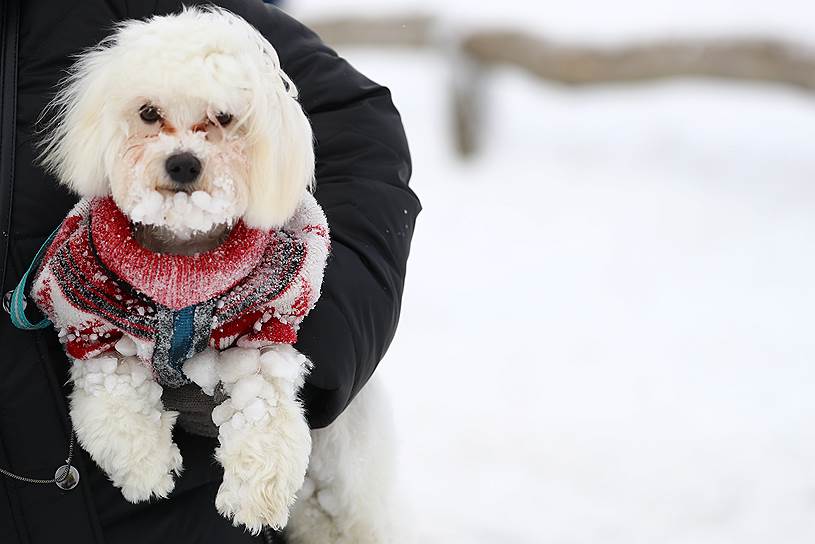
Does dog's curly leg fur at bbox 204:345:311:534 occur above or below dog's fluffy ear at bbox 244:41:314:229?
below

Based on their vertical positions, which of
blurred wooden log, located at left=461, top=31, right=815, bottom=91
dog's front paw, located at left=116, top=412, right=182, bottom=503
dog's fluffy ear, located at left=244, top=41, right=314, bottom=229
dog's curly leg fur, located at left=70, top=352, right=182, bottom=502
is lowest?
blurred wooden log, located at left=461, top=31, right=815, bottom=91

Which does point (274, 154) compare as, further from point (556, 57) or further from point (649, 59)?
point (556, 57)

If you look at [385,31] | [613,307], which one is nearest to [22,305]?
[613,307]

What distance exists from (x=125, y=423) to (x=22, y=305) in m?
0.27

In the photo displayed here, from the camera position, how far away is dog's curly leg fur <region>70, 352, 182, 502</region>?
1.84 metres

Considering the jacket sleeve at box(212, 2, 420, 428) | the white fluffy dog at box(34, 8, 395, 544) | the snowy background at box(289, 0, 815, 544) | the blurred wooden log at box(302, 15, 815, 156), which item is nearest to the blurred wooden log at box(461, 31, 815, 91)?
the blurred wooden log at box(302, 15, 815, 156)

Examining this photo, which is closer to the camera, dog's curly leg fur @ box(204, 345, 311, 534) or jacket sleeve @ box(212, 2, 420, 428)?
dog's curly leg fur @ box(204, 345, 311, 534)

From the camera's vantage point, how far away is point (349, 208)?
218 cm

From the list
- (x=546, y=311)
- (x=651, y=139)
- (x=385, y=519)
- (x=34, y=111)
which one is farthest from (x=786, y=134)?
(x=34, y=111)

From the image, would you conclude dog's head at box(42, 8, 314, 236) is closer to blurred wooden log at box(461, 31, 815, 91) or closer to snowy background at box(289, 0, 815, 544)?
snowy background at box(289, 0, 815, 544)

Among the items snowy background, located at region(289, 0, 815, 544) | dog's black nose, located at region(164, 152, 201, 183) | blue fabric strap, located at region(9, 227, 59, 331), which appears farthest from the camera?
snowy background, located at region(289, 0, 815, 544)

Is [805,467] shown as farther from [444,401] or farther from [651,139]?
[651,139]

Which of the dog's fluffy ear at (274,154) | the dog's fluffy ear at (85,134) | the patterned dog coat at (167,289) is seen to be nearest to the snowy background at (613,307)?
the patterned dog coat at (167,289)

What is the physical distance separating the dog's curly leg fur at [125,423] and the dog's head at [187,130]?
301 millimetres
